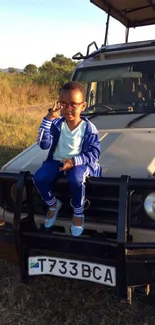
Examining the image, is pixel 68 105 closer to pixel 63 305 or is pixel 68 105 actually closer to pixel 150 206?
pixel 150 206

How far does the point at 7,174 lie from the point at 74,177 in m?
0.65

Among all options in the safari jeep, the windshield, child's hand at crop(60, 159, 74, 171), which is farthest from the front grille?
the windshield

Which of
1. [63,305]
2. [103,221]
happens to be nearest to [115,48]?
[103,221]

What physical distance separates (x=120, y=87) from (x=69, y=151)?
1781mm

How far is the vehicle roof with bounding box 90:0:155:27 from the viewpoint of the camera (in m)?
5.59

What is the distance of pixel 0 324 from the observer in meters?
3.22

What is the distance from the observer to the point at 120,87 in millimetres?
4688

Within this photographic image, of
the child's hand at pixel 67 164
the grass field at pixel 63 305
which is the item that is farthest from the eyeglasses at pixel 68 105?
the grass field at pixel 63 305

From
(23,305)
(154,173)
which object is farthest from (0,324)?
(154,173)

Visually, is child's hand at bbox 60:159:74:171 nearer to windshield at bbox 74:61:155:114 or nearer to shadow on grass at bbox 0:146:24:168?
windshield at bbox 74:61:155:114

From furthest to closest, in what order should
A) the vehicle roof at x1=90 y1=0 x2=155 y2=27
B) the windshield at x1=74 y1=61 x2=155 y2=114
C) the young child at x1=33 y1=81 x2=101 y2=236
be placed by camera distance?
the vehicle roof at x1=90 y1=0 x2=155 y2=27
the windshield at x1=74 y1=61 x2=155 y2=114
the young child at x1=33 y1=81 x2=101 y2=236

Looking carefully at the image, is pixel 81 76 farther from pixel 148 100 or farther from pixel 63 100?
pixel 63 100

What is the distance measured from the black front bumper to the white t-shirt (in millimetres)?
319

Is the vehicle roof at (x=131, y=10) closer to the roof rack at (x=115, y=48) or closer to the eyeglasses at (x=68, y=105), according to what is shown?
the roof rack at (x=115, y=48)
